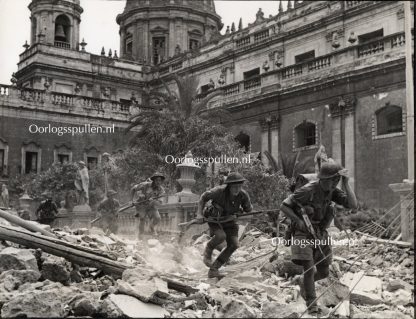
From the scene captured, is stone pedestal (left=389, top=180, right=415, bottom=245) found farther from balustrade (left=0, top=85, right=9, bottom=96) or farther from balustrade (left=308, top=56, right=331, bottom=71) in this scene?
balustrade (left=0, top=85, right=9, bottom=96)

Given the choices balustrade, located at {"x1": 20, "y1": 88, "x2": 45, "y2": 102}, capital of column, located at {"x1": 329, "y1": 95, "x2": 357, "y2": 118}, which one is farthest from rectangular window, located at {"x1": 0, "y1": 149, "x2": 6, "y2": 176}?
capital of column, located at {"x1": 329, "y1": 95, "x2": 357, "y2": 118}

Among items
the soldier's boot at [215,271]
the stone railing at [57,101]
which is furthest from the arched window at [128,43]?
the soldier's boot at [215,271]

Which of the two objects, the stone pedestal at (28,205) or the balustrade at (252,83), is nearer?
the balustrade at (252,83)

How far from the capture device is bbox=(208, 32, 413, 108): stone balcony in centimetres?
1572

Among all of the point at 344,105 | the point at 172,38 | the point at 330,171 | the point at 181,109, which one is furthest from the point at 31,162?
the point at 172,38

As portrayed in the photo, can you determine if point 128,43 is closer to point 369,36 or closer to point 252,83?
point 252,83

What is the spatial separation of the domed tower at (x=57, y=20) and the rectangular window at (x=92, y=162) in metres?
3.67

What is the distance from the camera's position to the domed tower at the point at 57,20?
1603 cm

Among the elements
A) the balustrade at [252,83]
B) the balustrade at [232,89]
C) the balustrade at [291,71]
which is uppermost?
the balustrade at [291,71]

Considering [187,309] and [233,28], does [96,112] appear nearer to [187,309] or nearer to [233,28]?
[233,28]

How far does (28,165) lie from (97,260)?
10125 mm

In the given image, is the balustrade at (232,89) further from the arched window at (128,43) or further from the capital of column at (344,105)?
the arched window at (128,43)

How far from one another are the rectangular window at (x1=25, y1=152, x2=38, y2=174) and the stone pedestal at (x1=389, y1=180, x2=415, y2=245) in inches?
405

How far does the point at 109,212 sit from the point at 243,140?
508cm
